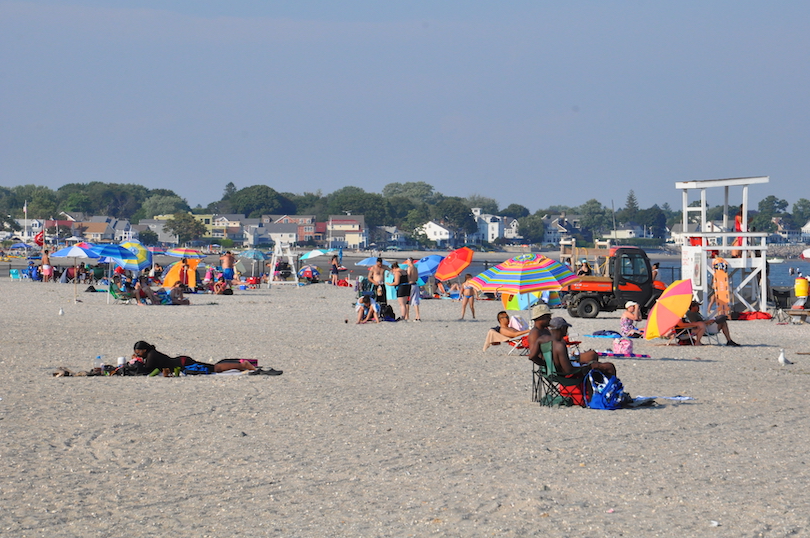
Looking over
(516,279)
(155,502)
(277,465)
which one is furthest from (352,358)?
(155,502)

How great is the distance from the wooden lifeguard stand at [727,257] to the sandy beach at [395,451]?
285 inches

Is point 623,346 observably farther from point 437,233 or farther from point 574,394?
point 437,233

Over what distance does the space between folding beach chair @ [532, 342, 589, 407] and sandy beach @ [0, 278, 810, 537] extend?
7.6 inches

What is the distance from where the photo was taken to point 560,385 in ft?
32.2

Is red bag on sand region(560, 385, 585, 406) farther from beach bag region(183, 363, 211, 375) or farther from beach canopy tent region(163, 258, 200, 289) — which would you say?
beach canopy tent region(163, 258, 200, 289)

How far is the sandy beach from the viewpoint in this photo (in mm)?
5777

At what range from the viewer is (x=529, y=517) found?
5801 mm

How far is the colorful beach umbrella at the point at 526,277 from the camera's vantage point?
1628 cm

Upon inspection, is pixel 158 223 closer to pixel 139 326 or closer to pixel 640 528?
pixel 139 326

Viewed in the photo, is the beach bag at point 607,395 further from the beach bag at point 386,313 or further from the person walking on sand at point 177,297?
the person walking on sand at point 177,297

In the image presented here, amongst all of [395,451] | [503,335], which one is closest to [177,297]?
[503,335]

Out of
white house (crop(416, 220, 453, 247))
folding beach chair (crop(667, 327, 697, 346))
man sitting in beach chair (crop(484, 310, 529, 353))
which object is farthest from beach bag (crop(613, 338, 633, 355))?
white house (crop(416, 220, 453, 247))

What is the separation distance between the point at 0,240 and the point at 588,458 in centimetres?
13738

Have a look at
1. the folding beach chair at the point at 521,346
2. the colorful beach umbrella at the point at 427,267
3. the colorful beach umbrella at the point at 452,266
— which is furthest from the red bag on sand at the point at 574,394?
the colorful beach umbrella at the point at 427,267
